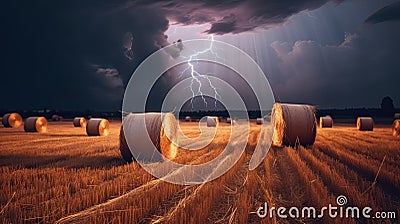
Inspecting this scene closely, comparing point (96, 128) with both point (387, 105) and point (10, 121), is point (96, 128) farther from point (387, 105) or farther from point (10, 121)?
point (387, 105)

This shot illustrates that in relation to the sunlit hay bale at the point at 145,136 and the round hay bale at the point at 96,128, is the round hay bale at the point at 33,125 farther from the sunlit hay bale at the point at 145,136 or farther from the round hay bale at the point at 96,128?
the sunlit hay bale at the point at 145,136

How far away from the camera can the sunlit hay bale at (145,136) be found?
9.77 metres

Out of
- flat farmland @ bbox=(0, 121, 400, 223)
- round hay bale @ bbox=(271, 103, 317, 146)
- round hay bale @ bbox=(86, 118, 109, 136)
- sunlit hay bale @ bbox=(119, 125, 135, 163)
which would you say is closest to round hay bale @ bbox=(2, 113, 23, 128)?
round hay bale @ bbox=(86, 118, 109, 136)

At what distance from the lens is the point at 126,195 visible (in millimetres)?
5531

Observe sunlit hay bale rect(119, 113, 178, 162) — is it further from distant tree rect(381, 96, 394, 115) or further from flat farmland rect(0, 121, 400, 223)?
distant tree rect(381, 96, 394, 115)

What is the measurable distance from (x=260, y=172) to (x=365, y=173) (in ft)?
7.28

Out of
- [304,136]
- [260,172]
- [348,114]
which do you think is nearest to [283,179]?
[260,172]

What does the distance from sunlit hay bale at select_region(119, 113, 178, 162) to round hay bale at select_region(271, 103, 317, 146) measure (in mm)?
4903

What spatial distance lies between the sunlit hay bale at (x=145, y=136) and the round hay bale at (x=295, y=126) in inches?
193

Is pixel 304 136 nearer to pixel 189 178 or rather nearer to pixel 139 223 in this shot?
pixel 189 178

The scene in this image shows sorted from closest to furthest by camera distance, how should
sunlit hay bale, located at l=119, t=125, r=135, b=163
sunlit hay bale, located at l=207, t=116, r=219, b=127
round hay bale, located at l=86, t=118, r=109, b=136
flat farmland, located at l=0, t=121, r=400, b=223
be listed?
flat farmland, located at l=0, t=121, r=400, b=223
sunlit hay bale, located at l=119, t=125, r=135, b=163
round hay bale, located at l=86, t=118, r=109, b=136
sunlit hay bale, located at l=207, t=116, r=219, b=127

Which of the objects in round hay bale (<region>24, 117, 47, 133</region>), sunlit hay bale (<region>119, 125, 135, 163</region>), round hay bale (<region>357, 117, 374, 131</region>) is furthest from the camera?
round hay bale (<region>357, 117, 374, 131</region>)

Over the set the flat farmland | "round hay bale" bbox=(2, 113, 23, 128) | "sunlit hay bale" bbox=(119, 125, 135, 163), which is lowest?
the flat farmland

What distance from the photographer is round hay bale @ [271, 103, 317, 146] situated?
13.1 m
